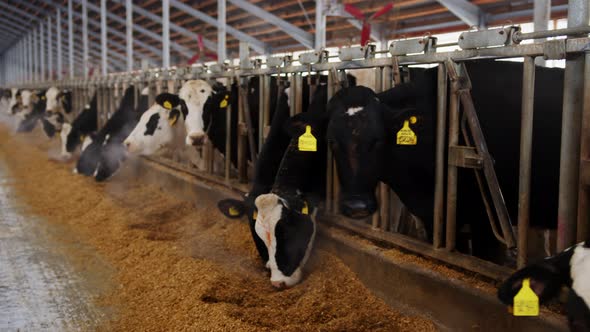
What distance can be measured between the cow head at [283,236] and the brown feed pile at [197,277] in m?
0.11

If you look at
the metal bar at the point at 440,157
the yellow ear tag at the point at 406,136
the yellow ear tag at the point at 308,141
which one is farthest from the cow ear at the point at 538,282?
the yellow ear tag at the point at 308,141

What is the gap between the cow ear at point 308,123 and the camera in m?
4.43

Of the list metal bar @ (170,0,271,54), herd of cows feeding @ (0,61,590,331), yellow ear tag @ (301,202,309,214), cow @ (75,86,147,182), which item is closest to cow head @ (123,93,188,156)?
cow @ (75,86,147,182)

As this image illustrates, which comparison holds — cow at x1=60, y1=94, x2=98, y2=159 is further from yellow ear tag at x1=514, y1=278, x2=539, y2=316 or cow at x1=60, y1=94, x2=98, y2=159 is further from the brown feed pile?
yellow ear tag at x1=514, y1=278, x2=539, y2=316

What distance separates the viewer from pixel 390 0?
29.8 ft

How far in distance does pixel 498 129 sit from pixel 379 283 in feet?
4.29

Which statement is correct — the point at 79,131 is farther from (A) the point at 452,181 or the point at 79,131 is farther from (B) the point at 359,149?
(A) the point at 452,181

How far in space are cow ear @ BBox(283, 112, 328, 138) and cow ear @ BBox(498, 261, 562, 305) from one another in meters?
2.22

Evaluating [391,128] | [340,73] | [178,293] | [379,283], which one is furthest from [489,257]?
[178,293]

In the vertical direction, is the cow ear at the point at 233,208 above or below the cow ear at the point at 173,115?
below

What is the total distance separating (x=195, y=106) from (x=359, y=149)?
3.64m

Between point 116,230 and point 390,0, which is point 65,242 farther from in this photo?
point 390,0

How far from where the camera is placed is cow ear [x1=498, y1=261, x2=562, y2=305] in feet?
7.80

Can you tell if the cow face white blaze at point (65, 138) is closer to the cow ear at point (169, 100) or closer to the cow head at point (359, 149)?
the cow ear at point (169, 100)
